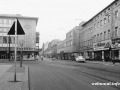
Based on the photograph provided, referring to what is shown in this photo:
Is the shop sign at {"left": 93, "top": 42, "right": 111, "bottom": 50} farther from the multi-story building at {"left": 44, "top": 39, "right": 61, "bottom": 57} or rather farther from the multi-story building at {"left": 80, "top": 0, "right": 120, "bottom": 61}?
the multi-story building at {"left": 44, "top": 39, "right": 61, "bottom": 57}

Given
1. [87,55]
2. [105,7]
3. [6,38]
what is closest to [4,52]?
[6,38]

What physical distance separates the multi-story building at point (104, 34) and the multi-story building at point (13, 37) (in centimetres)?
2102

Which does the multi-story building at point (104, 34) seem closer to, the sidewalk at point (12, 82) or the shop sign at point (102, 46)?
the shop sign at point (102, 46)

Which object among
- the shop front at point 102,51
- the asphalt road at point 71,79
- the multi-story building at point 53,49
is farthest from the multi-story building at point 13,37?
the asphalt road at point 71,79

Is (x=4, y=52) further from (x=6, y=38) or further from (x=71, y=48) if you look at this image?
(x=71, y=48)

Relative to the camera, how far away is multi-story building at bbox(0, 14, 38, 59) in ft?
227

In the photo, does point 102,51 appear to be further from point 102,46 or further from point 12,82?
point 12,82

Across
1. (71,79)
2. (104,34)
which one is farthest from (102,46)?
(71,79)

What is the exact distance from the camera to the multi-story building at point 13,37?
69188 millimetres

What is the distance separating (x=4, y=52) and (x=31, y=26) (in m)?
14.2

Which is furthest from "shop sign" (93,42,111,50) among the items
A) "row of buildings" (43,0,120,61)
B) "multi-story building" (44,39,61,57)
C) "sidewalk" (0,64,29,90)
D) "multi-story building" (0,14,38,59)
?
"multi-story building" (44,39,61,57)

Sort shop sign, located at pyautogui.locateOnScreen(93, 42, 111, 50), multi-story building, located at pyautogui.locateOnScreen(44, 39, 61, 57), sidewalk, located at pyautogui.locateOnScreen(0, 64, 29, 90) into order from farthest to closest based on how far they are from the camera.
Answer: multi-story building, located at pyautogui.locateOnScreen(44, 39, 61, 57) → shop sign, located at pyautogui.locateOnScreen(93, 42, 111, 50) → sidewalk, located at pyautogui.locateOnScreen(0, 64, 29, 90)

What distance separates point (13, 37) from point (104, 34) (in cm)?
3545

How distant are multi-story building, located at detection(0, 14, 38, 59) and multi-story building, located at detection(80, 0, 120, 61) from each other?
21020 mm
